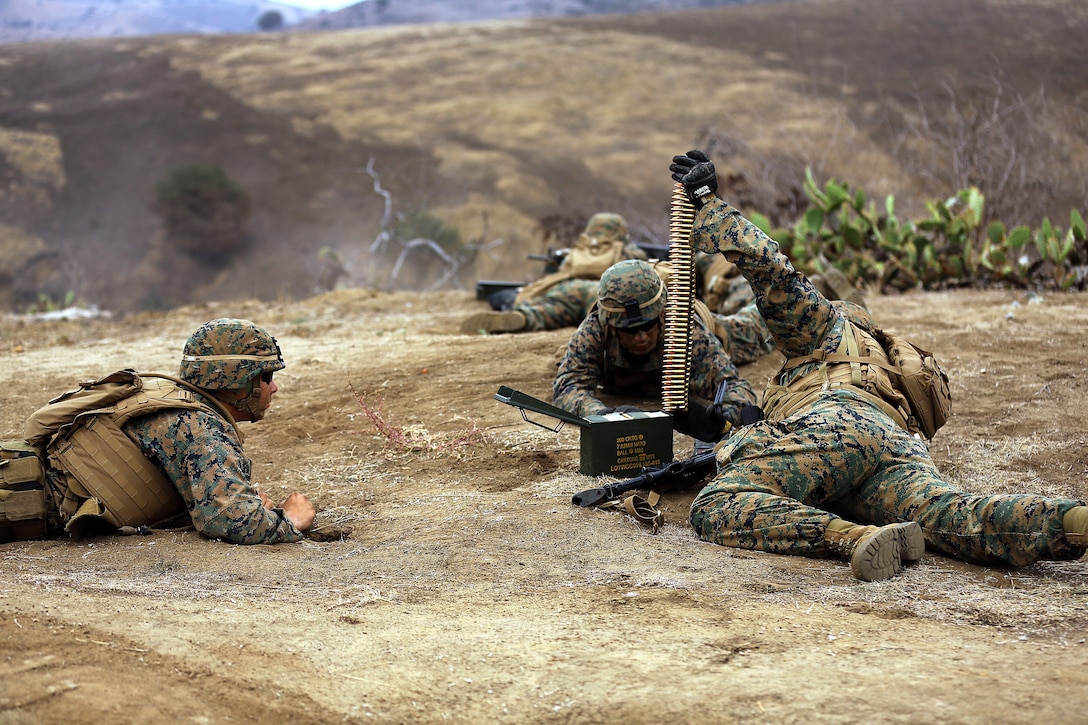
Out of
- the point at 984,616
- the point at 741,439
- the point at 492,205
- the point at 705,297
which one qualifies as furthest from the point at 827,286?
the point at 492,205

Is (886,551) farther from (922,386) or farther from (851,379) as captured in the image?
(922,386)

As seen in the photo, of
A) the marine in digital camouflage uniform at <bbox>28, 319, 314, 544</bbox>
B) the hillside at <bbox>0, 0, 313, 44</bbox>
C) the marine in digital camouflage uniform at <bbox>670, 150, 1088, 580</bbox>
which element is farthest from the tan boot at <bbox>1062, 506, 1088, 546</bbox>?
the hillside at <bbox>0, 0, 313, 44</bbox>

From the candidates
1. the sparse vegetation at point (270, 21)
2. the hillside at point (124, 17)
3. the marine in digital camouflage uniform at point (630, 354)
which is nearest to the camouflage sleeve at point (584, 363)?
the marine in digital camouflage uniform at point (630, 354)

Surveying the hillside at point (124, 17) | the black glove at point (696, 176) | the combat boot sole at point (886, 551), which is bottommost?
the combat boot sole at point (886, 551)

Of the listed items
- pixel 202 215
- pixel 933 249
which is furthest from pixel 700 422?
pixel 202 215

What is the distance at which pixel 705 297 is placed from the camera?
8.62 metres

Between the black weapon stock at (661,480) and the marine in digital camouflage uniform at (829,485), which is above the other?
the marine in digital camouflage uniform at (829,485)

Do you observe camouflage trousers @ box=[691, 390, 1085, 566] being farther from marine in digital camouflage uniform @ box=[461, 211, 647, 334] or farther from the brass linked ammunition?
marine in digital camouflage uniform @ box=[461, 211, 647, 334]

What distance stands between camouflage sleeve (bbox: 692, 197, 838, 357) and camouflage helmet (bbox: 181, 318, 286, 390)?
6.01ft

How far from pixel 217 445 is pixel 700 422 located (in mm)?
2342

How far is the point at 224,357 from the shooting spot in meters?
4.20

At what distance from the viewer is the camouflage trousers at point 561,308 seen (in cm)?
859

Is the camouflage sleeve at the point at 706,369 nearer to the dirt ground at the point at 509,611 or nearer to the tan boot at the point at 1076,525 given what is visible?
the dirt ground at the point at 509,611

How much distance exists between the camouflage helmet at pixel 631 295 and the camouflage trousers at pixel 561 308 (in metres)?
2.88
